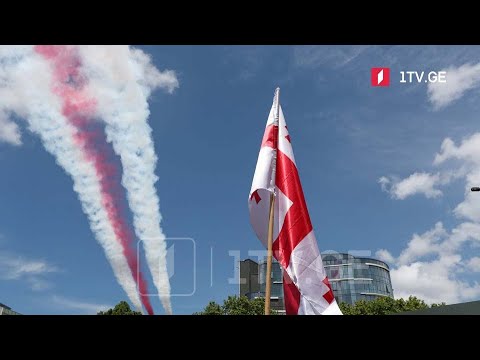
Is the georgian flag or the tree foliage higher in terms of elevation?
the tree foliage

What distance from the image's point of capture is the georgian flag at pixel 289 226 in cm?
1252

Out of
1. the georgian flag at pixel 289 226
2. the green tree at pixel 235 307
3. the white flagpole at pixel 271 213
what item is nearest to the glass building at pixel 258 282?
the green tree at pixel 235 307

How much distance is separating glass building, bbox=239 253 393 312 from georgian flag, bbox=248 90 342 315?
10914 cm

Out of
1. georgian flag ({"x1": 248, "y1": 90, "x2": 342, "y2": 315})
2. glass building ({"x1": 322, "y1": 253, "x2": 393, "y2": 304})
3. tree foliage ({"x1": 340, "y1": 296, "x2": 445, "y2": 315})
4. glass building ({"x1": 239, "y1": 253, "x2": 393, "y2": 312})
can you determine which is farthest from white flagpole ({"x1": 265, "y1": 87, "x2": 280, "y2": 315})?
glass building ({"x1": 322, "y1": 253, "x2": 393, "y2": 304})

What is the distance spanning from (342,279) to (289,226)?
120477 millimetres

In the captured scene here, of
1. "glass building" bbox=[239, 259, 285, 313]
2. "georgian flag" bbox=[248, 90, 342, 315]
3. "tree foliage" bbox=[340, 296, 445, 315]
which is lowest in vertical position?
"georgian flag" bbox=[248, 90, 342, 315]

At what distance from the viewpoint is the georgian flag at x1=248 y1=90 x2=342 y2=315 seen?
12516mm

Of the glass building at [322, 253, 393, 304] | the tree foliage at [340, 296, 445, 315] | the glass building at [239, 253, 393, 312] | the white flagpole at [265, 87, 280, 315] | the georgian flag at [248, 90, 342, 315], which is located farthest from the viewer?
the glass building at [322, 253, 393, 304]

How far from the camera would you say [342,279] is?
127 metres

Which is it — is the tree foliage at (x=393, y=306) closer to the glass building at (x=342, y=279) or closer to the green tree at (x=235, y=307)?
the green tree at (x=235, y=307)

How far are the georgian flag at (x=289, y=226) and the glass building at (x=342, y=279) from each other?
109138mm

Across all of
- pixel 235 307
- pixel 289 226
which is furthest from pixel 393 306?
pixel 289 226

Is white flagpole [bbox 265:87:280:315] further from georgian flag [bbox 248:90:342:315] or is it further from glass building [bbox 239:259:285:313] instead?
glass building [bbox 239:259:285:313]
